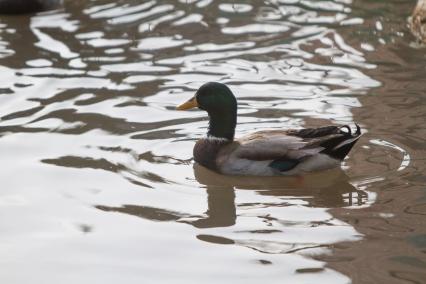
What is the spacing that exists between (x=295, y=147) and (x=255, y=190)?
481 mm

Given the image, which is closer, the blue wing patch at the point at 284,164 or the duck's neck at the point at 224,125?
the blue wing patch at the point at 284,164

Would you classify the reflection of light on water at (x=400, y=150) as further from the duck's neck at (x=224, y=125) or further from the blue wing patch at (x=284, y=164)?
the duck's neck at (x=224, y=125)

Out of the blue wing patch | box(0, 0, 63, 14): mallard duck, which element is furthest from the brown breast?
box(0, 0, 63, 14): mallard duck

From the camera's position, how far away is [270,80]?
1015 cm

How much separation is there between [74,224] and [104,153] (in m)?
1.48

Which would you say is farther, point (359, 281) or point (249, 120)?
point (249, 120)

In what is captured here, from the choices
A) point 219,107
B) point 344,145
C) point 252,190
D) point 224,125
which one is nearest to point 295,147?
point 344,145

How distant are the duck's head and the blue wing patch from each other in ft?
1.81

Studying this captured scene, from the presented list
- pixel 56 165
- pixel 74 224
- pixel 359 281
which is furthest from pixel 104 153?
pixel 359 281

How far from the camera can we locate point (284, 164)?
25.2 feet

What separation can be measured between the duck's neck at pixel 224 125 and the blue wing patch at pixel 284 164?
55 cm

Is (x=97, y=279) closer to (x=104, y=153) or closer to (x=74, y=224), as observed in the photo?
(x=74, y=224)

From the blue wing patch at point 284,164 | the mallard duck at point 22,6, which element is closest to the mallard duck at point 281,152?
the blue wing patch at point 284,164

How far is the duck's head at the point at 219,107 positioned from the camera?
26.4ft
